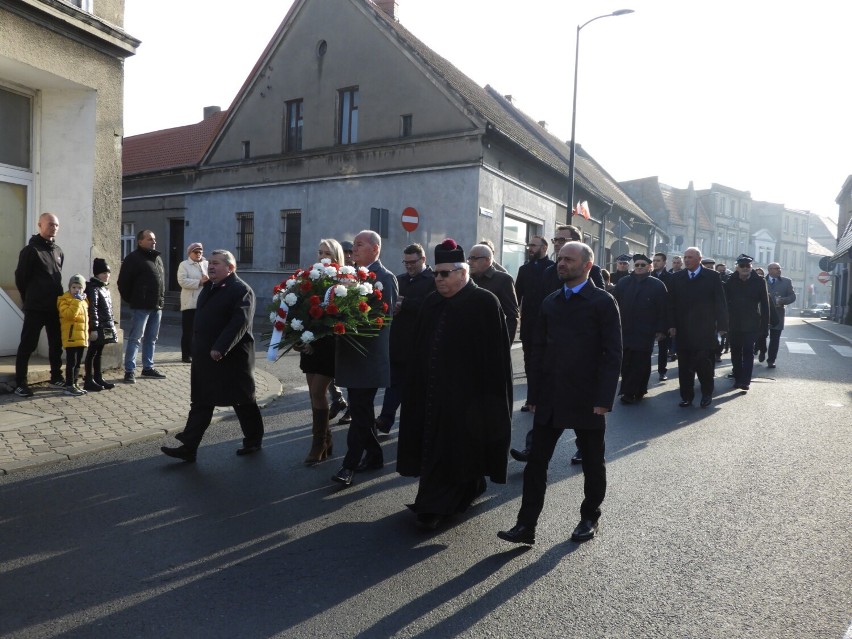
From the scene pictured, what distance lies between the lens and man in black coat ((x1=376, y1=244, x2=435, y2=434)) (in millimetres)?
7160

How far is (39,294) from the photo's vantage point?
8.63 meters

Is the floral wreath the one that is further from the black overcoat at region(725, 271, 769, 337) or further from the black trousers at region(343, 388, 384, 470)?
the black overcoat at region(725, 271, 769, 337)

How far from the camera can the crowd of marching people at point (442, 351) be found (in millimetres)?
4523

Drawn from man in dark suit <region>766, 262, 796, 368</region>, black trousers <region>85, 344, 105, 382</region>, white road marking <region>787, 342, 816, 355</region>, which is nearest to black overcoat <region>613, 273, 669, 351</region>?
man in dark suit <region>766, 262, 796, 368</region>

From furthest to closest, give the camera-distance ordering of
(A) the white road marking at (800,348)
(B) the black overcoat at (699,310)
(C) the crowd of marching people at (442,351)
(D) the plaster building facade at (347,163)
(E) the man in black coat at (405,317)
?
(D) the plaster building facade at (347,163) < (A) the white road marking at (800,348) < (B) the black overcoat at (699,310) < (E) the man in black coat at (405,317) < (C) the crowd of marching people at (442,351)

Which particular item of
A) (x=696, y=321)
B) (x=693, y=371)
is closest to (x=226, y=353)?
(x=693, y=371)

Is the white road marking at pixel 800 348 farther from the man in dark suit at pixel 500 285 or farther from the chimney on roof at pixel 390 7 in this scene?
the chimney on roof at pixel 390 7

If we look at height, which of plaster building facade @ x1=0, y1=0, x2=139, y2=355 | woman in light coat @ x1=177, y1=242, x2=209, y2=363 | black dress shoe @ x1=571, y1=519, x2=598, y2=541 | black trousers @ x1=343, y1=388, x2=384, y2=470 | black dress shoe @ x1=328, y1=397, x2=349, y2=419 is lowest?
black dress shoe @ x1=571, y1=519, x2=598, y2=541

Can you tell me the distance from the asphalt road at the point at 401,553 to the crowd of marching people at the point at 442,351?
335 millimetres

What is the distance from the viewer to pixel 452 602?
11.6 ft

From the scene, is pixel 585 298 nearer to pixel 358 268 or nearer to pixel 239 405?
pixel 358 268

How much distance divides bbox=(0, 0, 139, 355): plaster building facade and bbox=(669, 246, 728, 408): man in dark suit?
27.2 feet

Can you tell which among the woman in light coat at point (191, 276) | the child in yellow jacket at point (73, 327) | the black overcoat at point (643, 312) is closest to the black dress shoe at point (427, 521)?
the black overcoat at point (643, 312)

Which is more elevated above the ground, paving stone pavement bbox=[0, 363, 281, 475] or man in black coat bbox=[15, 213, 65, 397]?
man in black coat bbox=[15, 213, 65, 397]
